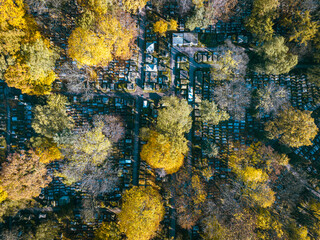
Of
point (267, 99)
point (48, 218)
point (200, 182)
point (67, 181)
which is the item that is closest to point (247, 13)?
point (267, 99)

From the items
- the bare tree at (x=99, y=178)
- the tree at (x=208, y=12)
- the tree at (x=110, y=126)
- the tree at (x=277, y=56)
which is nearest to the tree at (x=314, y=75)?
the tree at (x=277, y=56)

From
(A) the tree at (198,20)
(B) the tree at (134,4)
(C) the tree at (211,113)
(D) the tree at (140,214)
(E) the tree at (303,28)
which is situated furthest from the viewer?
(A) the tree at (198,20)

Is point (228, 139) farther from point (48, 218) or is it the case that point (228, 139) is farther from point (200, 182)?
point (48, 218)

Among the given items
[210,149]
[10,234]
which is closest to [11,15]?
[10,234]

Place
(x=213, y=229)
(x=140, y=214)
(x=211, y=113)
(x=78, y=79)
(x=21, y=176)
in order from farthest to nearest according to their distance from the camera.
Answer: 1. (x=78, y=79)
2. (x=211, y=113)
3. (x=21, y=176)
4. (x=213, y=229)
5. (x=140, y=214)

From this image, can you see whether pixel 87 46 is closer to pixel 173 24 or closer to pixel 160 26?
pixel 160 26

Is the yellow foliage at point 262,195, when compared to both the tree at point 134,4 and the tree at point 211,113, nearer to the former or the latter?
the tree at point 211,113

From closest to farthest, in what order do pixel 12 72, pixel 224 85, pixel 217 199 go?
pixel 12 72 < pixel 217 199 < pixel 224 85
